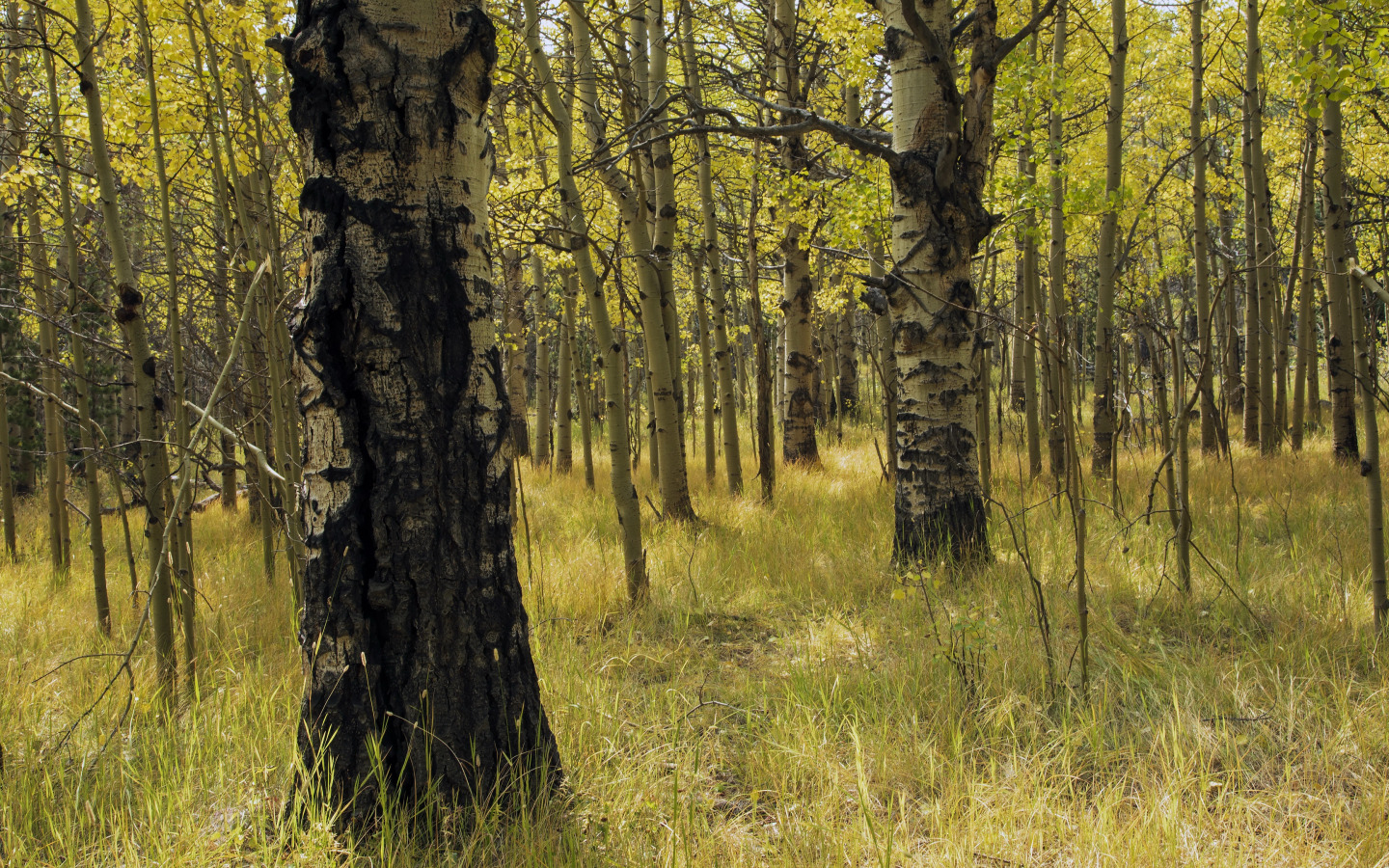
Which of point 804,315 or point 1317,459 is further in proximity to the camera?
point 804,315

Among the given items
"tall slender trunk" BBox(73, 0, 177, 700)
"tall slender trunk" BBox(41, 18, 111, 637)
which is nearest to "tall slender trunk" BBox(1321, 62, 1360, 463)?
"tall slender trunk" BBox(73, 0, 177, 700)

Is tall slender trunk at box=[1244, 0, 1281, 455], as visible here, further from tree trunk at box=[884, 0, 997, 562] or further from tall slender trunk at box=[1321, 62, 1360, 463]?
tree trunk at box=[884, 0, 997, 562]

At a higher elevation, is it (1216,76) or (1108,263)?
(1216,76)

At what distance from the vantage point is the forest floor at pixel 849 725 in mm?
1812

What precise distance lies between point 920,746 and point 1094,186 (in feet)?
12.1

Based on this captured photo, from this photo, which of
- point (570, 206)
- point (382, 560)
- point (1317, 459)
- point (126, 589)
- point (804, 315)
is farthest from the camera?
point (804, 315)

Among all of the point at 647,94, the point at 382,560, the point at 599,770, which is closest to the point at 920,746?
the point at 599,770

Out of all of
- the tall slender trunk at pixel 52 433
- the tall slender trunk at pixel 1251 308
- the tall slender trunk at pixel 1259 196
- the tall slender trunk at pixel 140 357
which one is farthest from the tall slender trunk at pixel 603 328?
the tall slender trunk at pixel 1251 308

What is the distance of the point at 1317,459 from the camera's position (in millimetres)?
6797

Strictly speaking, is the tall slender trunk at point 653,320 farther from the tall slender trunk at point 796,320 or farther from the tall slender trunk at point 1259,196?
the tall slender trunk at point 1259,196

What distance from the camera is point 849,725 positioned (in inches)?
96.7

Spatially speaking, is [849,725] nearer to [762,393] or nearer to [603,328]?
[603,328]

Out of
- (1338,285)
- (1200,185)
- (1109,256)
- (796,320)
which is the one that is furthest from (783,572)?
(1200,185)

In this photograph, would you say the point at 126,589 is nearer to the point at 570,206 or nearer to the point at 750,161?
the point at 570,206
